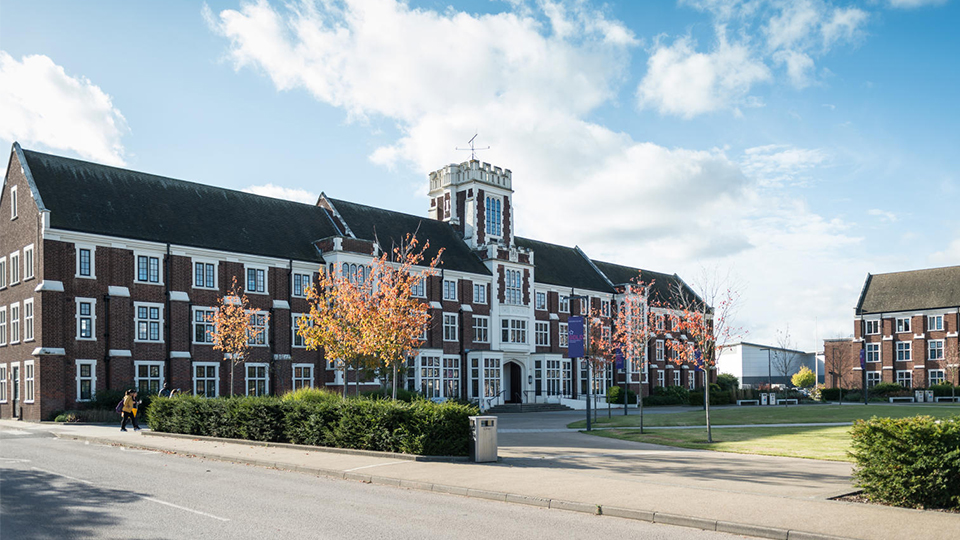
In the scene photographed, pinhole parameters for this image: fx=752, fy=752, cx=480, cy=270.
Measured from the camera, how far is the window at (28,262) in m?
36.8

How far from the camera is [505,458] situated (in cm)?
1909

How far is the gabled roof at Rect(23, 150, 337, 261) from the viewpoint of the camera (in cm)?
3738

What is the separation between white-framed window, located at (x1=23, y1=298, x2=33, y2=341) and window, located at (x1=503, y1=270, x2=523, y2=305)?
3073cm

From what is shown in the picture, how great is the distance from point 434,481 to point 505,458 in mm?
4430

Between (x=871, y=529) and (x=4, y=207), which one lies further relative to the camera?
(x=4, y=207)

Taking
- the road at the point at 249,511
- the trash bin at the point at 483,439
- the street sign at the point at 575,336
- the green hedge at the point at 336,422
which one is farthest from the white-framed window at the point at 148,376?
the trash bin at the point at 483,439

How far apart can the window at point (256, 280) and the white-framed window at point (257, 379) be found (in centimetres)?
425

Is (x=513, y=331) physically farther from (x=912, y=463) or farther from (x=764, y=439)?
(x=912, y=463)

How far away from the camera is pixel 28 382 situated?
119 feet

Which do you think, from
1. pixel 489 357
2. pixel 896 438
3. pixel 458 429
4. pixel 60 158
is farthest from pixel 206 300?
pixel 896 438

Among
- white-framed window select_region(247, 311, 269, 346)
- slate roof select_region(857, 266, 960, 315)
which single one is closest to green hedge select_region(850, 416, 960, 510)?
white-framed window select_region(247, 311, 269, 346)

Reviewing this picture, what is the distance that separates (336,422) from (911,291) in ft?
237

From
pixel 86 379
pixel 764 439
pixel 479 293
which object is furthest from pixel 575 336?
pixel 479 293

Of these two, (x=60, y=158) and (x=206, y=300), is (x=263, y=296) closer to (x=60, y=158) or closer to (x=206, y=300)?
(x=206, y=300)
